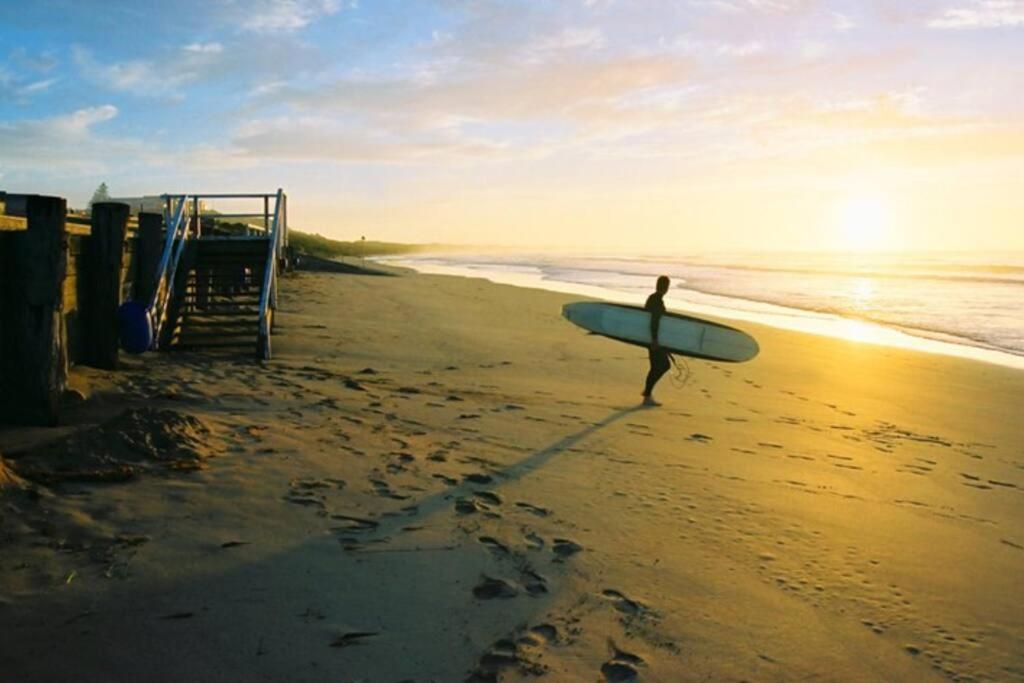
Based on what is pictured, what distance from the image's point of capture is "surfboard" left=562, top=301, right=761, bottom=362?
34.9ft

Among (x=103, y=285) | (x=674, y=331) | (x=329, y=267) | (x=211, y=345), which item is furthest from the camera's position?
(x=329, y=267)

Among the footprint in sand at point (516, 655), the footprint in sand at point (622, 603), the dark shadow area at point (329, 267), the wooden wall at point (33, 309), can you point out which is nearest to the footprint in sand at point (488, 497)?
the footprint in sand at point (622, 603)

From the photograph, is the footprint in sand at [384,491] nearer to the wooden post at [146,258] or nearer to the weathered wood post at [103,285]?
the weathered wood post at [103,285]

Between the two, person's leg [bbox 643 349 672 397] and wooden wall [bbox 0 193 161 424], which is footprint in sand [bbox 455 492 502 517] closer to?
wooden wall [bbox 0 193 161 424]

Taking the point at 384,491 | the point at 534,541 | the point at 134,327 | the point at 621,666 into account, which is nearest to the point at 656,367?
the point at 384,491

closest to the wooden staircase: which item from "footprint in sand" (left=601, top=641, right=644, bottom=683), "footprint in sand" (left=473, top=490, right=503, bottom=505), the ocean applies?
"footprint in sand" (left=473, top=490, right=503, bottom=505)

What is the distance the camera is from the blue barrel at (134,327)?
28.8 ft

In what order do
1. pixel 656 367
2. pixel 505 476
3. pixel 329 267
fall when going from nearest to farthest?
pixel 505 476 → pixel 656 367 → pixel 329 267

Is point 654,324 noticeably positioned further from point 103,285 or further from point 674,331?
point 103,285

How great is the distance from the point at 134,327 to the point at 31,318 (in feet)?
9.10

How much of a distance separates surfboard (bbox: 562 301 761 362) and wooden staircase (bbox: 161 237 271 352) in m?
5.05

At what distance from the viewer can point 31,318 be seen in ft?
20.0

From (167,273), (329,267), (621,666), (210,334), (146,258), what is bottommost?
(621,666)

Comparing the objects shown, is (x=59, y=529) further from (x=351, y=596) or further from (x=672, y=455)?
(x=672, y=455)
